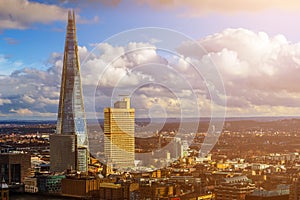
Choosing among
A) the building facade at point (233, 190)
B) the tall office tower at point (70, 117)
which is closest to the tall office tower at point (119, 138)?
the tall office tower at point (70, 117)

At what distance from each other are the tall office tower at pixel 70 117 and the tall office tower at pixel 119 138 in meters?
2.09

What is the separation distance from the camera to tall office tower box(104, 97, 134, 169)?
1456 centimetres

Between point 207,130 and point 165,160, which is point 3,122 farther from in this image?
point 207,130

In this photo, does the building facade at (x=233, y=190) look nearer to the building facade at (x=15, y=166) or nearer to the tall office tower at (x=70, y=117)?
the building facade at (x=15, y=166)

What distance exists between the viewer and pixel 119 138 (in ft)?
53.6

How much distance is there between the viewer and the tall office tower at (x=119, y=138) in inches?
573

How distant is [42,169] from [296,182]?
912 cm

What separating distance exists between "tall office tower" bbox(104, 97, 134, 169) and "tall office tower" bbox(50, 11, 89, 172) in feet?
6.85

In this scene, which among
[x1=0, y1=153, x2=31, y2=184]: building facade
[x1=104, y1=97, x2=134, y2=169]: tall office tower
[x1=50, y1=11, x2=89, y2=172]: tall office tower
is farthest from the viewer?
[x1=50, y1=11, x2=89, y2=172]: tall office tower

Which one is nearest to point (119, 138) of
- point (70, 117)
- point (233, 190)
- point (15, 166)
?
point (15, 166)

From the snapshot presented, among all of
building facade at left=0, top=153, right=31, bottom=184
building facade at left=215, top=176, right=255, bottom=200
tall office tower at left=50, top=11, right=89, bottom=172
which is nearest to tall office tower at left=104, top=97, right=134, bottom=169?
tall office tower at left=50, top=11, right=89, bottom=172

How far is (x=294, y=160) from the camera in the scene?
70.2 ft

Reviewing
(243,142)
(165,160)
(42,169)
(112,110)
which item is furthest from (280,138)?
(112,110)

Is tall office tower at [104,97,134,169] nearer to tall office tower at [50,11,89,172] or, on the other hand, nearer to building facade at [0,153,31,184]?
tall office tower at [50,11,89,172]
